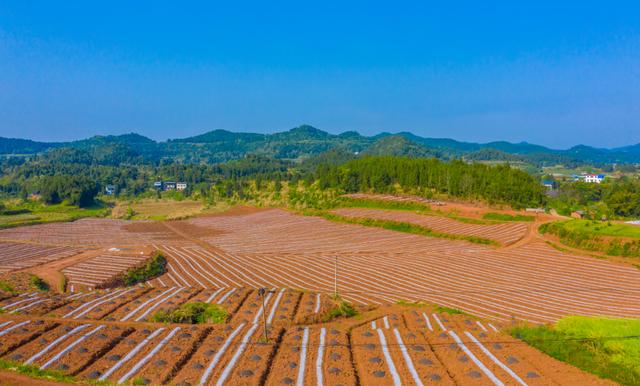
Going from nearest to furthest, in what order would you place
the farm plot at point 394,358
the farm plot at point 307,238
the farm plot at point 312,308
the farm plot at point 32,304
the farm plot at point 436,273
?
the farm plot at point 394,358, the farm plot at point 312,308, the farm plot at point 32,304, the farm plot at point 436,273, the farm plot at point 307,238

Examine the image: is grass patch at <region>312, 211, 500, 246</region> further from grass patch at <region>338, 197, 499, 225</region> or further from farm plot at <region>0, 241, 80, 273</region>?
farm plot at <region>0, 241, 80, 273</region>

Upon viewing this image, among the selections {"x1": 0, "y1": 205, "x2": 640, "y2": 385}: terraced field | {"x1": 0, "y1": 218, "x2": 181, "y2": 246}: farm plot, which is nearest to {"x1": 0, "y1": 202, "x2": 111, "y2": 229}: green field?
{"x1": 0, "y1": 218, "x2": 181, "y2": 246}: farm plot

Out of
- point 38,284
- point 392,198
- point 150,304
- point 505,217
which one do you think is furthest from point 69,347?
point 392,198

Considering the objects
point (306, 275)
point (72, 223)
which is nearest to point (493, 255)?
point (306, 275)

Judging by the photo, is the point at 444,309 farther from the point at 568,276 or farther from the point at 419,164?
the point at 419,164

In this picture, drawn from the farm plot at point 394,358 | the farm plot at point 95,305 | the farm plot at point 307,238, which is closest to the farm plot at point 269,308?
the farm plot at point 394,358

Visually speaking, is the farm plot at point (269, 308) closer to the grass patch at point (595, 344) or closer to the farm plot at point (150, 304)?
the farm plot at point (150, 304)
